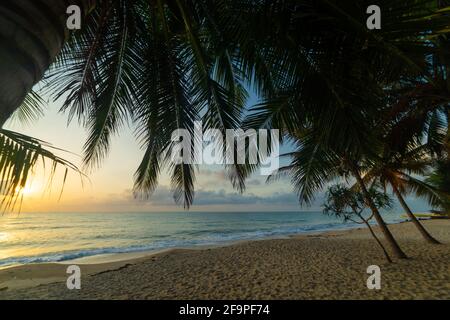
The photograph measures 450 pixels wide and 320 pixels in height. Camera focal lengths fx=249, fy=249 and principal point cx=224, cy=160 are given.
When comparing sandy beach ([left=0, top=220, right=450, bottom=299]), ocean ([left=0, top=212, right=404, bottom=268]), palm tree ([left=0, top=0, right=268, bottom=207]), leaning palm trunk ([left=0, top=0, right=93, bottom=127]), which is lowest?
ocean ([left=0, top=212, right=404, bottom=268])

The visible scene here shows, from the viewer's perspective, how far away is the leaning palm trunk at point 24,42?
115cm

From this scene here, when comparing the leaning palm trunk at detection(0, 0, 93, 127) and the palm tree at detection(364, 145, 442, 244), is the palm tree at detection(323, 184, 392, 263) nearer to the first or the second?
the palm tree at detection(364, 145, 442, 244)

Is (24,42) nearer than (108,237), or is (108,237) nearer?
(24,42)

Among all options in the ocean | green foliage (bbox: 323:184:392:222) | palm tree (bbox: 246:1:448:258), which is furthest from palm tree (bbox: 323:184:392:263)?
the ocean

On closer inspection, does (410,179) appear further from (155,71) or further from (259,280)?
(155,71)

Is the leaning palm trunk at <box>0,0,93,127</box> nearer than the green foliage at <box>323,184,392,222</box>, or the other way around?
the leaning palm trunk at <box>0,0,93,127</box>

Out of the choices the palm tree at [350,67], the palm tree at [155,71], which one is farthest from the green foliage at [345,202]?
the palm tree at [350,67]

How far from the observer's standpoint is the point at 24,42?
1210 mm

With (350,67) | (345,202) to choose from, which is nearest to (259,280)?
(345,202)

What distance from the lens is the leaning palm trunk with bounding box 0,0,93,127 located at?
3.78 feet

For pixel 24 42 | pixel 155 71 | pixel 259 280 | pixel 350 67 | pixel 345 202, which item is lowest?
pixel 259 280

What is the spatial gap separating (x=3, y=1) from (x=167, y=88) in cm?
300
